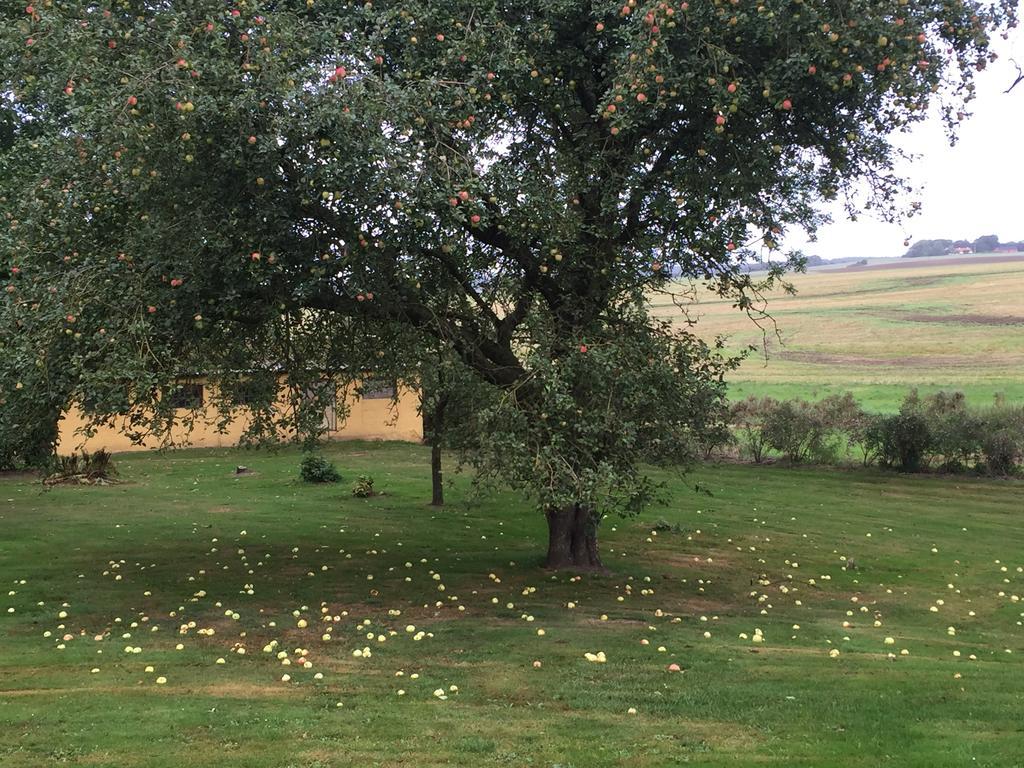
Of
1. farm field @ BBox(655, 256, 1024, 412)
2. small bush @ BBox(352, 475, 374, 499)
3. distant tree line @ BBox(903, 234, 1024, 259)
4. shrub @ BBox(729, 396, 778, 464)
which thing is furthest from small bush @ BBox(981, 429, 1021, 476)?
distant tree line @ BBox(903, 234, 1024, 259)

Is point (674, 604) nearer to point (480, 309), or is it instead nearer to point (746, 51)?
point (480, 309)

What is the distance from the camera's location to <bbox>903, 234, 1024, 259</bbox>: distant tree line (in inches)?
4934

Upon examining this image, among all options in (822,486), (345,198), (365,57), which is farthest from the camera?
(822,486)

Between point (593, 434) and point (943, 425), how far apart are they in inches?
1046

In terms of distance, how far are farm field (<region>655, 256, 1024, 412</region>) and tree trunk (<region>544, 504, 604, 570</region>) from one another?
18593 mm

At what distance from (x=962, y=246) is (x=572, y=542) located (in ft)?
428

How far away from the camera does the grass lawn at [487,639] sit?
24.8 feet

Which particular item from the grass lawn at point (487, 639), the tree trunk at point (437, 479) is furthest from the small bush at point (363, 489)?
the tree trunk at point (437, 479)

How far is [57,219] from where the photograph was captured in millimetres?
11672

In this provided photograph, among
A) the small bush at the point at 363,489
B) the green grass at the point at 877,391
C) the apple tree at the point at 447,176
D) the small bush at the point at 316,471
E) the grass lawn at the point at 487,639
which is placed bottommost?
the grass lawn at the point at 487,639

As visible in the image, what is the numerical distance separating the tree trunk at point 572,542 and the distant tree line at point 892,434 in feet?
56.2

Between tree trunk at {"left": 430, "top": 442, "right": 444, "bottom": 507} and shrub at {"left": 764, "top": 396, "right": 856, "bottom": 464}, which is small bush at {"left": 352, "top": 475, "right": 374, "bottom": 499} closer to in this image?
tree trunk at {"left": 430, "top": 442, "right": 444, "bottom": 507}

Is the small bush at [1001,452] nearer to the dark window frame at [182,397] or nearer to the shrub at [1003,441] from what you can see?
the shrub at [1003,441]

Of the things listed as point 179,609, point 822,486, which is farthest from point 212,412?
point 179,609
